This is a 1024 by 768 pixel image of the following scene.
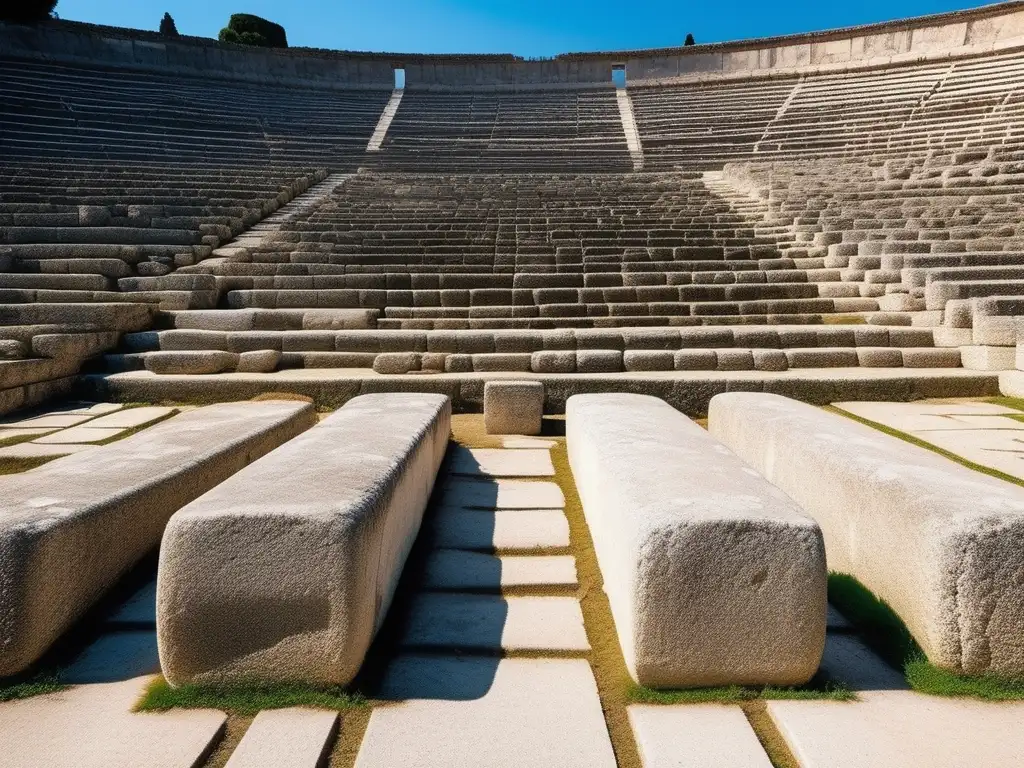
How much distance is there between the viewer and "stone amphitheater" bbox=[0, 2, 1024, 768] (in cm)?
155

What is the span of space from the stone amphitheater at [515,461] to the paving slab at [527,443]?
41 millimetres

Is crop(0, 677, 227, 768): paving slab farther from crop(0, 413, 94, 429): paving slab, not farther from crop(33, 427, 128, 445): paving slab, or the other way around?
crop(0, 413, 94, 429): paving slab

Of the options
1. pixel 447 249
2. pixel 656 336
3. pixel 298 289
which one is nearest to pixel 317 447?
pixel 656 336

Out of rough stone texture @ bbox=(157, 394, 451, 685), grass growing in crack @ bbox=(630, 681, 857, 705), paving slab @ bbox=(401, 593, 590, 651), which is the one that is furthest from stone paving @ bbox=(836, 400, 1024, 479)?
rough stone texture @ bbox=(157, 394, 451, 685)

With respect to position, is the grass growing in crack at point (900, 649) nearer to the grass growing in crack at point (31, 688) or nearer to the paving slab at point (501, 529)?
the paving slab at point (501, 529)

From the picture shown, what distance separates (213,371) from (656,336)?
457 cm

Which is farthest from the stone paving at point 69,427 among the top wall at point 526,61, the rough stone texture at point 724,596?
the top wall at point 526,61

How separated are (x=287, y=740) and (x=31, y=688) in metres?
0.83

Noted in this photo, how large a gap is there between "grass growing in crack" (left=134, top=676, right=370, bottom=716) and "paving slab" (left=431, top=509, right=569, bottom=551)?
1049 millimetres

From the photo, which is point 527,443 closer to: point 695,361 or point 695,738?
point 695,361

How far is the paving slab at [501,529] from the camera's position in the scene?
102 inches

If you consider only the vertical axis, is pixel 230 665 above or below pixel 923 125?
below

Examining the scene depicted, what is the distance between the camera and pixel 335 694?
159 cm

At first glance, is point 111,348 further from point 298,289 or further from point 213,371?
point 298,289
